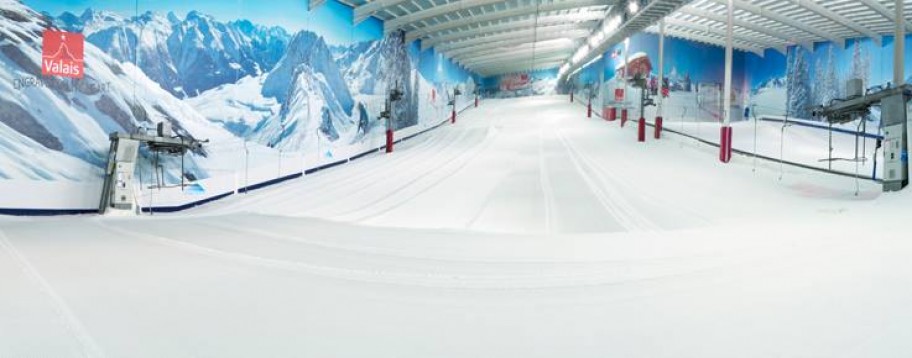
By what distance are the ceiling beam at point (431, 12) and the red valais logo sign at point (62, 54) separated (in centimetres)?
983

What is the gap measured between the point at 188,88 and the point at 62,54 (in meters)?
2.01

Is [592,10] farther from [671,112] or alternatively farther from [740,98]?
[740,98]

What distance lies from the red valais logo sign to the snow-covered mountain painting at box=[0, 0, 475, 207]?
92 millimetres

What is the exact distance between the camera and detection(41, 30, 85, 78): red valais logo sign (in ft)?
25.2

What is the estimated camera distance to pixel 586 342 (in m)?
2.09

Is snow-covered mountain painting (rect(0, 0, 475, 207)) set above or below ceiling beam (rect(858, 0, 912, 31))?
below

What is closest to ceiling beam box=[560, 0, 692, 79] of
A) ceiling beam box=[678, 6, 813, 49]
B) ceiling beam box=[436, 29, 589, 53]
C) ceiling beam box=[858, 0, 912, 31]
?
ceiling beam box=[436, 29, 589, 53]

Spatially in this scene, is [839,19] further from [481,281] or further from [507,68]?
[481,281]

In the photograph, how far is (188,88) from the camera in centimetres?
943

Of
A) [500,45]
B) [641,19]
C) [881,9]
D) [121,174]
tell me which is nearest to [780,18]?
[881,9]

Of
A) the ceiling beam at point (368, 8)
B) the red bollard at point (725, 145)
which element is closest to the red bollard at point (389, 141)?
the ceiling beam at point (368, 8)

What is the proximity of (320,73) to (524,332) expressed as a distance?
1184 cm

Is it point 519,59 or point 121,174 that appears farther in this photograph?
point 519,59

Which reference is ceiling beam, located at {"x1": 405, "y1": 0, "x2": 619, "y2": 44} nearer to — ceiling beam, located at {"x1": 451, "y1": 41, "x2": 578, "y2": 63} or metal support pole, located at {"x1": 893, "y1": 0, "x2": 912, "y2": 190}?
ceiling beam, located at {"x1": 451, "y1": 41, "x2": 578, "y2": 63}
